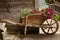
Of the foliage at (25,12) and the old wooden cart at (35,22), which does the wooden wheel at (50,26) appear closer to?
the old wooden cart at (35,22)

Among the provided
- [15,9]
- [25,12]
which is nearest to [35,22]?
[25,12]

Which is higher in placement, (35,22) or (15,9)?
(15,9)

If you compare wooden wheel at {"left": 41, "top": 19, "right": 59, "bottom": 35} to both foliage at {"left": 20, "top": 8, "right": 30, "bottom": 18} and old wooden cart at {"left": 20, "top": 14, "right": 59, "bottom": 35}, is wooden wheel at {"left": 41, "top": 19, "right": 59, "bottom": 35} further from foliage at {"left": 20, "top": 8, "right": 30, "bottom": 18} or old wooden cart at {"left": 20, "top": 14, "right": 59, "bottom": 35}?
foliage at {"left": 20, "top": 8, "right": 30, "bottom": 18}

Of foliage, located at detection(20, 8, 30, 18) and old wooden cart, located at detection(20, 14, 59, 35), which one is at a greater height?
foliage, located at detection(20, 8, 30, 18)

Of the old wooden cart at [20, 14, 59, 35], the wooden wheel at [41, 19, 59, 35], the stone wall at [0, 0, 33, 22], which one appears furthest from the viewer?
the stone wall at [0, 0, 33, 22]

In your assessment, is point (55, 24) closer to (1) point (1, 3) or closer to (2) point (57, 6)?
(1) point (1, 3)

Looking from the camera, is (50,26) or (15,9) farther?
(15,9)

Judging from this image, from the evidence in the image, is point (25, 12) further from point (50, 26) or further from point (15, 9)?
point (50, 26)

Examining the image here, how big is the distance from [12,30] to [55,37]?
45.9 inches

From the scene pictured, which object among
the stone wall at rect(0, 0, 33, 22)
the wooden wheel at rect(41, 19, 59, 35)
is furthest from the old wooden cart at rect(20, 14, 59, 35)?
the stone wall at rect(0, 0, 33, 22)

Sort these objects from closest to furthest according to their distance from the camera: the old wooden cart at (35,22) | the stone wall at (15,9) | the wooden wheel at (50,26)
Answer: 1. the old wooden cart at (35,22)
2. the wooden wheel at (50,26)
3. the stone wall at (15,9)

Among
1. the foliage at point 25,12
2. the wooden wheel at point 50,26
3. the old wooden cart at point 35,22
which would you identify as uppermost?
the foliage at point 25,12

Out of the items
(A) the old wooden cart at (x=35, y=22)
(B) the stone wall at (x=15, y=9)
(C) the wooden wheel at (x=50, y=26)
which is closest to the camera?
(A) the old wooden cart at (x=35, y=22)

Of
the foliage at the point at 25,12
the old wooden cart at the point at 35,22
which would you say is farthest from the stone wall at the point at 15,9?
the old wooden cart at the point at 35,22
